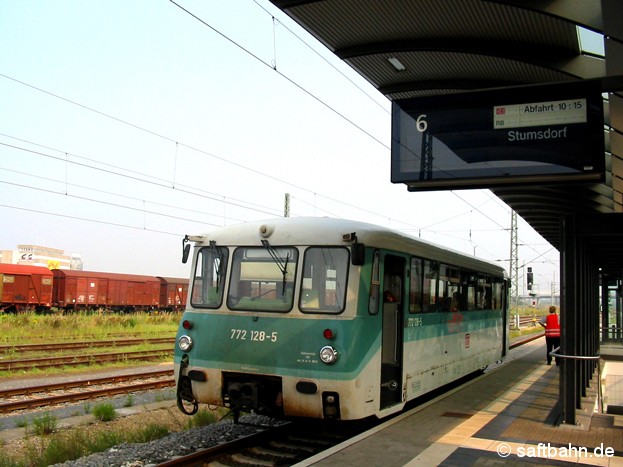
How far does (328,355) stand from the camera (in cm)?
746

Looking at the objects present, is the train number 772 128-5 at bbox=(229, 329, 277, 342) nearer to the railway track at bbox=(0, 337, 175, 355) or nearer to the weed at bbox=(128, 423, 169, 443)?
the weed at bbox=(128, 423, 169, 443)

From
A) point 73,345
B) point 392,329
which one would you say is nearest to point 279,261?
point 392,329

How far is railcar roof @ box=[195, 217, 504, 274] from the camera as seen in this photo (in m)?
8.00

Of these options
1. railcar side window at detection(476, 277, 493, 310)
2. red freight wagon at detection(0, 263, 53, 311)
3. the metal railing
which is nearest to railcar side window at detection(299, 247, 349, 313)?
railcar side window at detection(476, 277, 493, 310)

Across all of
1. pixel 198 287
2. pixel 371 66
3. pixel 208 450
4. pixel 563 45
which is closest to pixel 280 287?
pixel 198 287

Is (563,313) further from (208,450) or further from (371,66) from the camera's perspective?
(208,450)

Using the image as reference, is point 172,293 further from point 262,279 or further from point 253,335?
point 253,335

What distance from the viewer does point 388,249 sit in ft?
27.7

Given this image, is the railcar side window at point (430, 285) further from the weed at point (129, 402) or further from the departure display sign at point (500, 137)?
the weed at point (129, 402)

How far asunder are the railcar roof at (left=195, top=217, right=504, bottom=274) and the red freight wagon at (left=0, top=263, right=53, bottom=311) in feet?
96.3

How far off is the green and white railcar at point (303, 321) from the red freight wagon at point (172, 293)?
1388 inches

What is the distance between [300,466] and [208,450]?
68.0 inches

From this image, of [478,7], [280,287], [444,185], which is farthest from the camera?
[280,287]

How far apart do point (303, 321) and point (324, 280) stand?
60 centimetres
